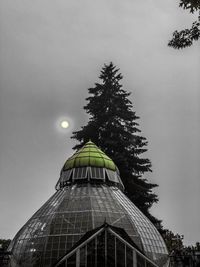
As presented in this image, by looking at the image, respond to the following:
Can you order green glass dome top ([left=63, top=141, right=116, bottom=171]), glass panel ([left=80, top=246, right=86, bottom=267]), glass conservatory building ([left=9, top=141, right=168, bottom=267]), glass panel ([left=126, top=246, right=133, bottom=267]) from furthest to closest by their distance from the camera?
green glass dome top ([left=63, top=141, right=116, bottom=171])
glass conservatory building ([left=9, top=141, right=168, bottom=267])
glass panel ([left=126, top=246, right=133, bottom=267])
glass panel ([left=80, top=246, right=86, bottom=267])

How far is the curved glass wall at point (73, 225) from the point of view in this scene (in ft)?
86.9

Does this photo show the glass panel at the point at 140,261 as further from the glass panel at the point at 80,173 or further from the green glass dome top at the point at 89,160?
the green glass dome top at the point at 89,160

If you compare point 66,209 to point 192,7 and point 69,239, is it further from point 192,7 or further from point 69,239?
point 192,7

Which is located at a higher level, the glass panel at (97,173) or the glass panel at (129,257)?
the glass panel at (97,173)

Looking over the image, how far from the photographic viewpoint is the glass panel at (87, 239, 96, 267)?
22.8 metres

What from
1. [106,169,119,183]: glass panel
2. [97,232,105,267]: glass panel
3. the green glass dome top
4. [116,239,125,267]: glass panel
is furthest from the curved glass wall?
[116,239,125,267]: glass panel

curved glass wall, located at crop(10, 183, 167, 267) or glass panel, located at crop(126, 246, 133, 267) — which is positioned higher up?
curved glass wall, located at crop(10, 183, 167, 267)

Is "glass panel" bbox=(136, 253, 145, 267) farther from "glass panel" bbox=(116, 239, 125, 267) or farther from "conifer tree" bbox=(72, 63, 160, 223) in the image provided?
"conifer tree" bbox=(72, 63, 160, 223)

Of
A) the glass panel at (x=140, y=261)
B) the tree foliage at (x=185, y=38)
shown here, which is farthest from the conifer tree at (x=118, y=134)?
the tree foliage at (x=185, y=38)

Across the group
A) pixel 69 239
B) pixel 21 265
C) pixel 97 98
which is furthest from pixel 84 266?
pixel 97 98

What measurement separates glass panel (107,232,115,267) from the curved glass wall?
3797 mm

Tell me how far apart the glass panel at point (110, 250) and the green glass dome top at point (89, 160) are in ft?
36.7

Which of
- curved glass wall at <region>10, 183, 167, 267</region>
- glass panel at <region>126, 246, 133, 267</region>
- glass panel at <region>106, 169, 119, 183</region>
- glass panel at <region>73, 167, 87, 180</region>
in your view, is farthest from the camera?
glass panel at <region>106, 169, 119, 183</region>

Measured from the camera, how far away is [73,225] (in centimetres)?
2745
